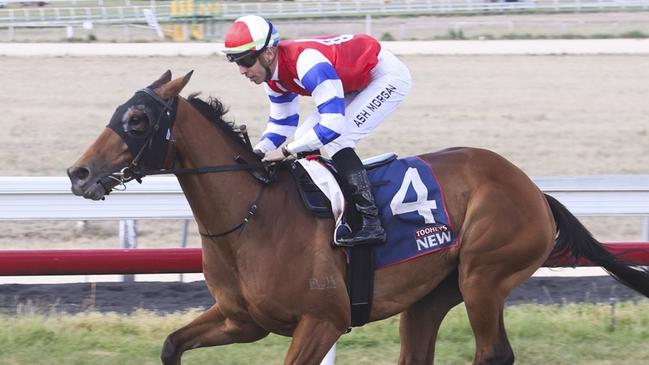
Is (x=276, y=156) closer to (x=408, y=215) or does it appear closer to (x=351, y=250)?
(x=351, y=250)

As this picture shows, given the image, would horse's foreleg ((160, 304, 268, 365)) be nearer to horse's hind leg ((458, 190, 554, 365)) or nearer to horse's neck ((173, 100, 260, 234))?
horse's neck ((173, 100, 260, 234))

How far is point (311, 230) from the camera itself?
4.43m

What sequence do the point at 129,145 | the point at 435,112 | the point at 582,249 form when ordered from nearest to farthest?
the point at 129,145 < the point at 582,249 < the point at 435,112

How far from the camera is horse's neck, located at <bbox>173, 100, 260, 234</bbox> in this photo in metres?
4.29

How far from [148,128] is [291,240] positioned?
747mm

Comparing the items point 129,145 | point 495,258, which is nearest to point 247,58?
point 129,145

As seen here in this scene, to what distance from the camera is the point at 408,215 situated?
4.63 m

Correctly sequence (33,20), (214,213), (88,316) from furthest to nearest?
(33,20) < (88,316) < (214,213)

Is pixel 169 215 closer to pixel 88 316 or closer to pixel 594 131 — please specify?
pixel 88 316

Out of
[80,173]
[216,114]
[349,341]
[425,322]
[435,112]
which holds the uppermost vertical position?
[216,114]

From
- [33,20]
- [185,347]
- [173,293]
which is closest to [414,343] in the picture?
[185,347]

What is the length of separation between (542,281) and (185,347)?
337 centimetres

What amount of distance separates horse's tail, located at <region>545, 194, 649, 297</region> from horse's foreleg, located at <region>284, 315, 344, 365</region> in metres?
1.35

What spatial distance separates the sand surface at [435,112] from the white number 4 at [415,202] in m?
3.96
